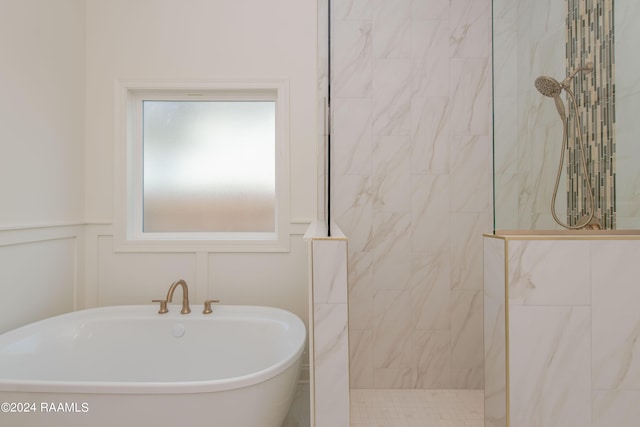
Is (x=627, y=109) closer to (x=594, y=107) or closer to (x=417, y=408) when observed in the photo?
(x=594, y=107)

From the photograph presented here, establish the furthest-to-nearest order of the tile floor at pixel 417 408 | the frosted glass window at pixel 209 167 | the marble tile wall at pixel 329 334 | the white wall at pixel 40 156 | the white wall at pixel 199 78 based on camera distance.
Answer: the frosted glass window at pixel 209 167 → the white wall at pixel 199 78 → the tile floor at pixel 417 408 → the white wall at pixel 40 156 → the marble tile wall at pixel 329 334

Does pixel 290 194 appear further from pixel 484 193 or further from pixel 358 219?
pixel 484 193

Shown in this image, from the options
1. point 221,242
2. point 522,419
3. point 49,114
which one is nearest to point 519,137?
point 522,419

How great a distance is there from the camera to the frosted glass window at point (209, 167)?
252 cm

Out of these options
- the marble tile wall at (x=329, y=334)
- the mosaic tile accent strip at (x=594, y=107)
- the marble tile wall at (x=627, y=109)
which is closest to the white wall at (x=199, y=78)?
the marble tile wall at (x=329, y=334)

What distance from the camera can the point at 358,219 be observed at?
7.82 ft

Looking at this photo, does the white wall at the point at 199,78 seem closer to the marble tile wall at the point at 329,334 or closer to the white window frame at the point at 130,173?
the white window frame at the point at 130,173

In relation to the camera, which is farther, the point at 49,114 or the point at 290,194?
the point at 290,194

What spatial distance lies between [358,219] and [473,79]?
3.61ft

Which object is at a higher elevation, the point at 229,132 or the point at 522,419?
the point at 229,132

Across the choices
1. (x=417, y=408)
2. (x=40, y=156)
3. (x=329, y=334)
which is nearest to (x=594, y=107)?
(x=329, y=334)

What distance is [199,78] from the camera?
2.34 metres

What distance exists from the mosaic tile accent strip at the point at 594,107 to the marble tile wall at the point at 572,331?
0.16 m

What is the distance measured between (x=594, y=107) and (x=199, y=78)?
1999 mm
